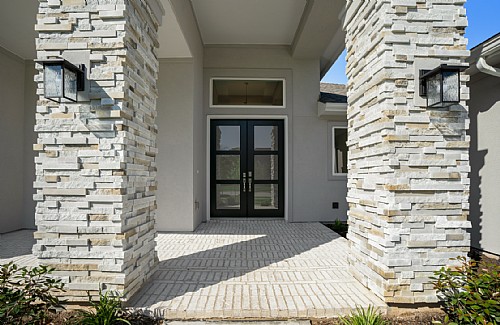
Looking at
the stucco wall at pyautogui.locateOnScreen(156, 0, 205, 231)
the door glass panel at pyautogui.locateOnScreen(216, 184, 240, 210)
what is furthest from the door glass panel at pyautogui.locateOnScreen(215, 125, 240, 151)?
the stucco wall at pyautogui.locateOnScreen(156, 0, 205, 231)

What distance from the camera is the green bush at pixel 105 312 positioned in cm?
202

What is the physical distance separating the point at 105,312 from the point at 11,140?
5259mm

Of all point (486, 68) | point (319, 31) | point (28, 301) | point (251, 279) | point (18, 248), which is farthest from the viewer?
point (319, 31)

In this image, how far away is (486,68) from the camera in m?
3.34

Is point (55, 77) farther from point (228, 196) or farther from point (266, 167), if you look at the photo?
point (266, 167)

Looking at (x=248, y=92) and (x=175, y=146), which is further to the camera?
(x=248, y=92)

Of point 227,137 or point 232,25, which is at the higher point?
point 232,25

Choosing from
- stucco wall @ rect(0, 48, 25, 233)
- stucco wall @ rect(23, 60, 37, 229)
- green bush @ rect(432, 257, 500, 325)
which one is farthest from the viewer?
stucco wall @ rect(23, 60, 37, 229)

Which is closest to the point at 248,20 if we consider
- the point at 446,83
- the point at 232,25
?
the point at 232,25

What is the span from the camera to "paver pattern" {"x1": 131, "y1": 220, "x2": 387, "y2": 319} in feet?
7.66

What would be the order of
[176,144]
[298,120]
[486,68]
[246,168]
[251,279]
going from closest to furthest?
[251,279]
[486,68]
[176,144]
[298,120]
[246,168]

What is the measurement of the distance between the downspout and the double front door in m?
3.95

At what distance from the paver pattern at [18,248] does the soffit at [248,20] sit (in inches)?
193

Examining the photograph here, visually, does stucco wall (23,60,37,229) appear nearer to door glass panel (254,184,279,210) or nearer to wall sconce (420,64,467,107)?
door glass panel (254,184,279,210)
